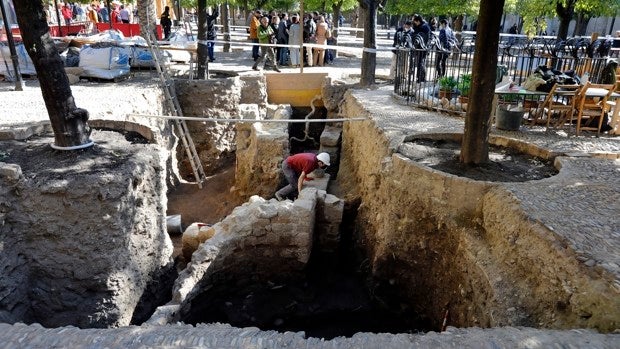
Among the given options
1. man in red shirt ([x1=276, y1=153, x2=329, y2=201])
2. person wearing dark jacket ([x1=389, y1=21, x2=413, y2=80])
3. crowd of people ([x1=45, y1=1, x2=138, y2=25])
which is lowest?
man in red shirt ([x1=276, y1=153, x2=329, y2=201])

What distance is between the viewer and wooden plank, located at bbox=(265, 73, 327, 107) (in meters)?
14.8

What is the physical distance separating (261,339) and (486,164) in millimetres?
4705

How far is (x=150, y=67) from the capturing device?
1541 centimetres

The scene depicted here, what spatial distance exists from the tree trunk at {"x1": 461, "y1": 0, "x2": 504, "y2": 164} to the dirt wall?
33.0 inches

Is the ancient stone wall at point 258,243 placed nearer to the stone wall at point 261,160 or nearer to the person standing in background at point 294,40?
the stone wall at point 261,160

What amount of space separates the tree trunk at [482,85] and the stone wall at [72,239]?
15.8 ft

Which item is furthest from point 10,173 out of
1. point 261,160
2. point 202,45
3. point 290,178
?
point 202,45

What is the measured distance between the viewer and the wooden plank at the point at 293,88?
14781mm

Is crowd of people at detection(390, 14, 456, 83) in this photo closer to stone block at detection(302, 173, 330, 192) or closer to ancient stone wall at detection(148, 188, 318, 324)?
stone block at detection(302, 173, 330, 192)

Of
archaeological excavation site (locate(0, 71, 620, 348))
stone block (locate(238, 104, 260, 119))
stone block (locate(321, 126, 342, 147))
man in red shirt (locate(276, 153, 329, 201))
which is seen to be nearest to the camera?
archaeological excavation site (locate(0, 71, 620, 348))

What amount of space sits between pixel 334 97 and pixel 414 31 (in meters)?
3.07

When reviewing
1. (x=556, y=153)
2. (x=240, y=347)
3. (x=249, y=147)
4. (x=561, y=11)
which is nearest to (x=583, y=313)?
(x=240, y=347)

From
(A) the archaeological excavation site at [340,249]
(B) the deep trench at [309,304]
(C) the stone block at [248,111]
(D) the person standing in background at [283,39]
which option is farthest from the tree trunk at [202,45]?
(B) the deep trench at [309,304]

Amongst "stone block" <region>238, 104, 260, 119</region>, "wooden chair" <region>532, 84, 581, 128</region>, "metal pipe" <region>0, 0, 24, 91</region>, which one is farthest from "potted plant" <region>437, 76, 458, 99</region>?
"metal pipe" <region>0, 0, 24, 91</region>
